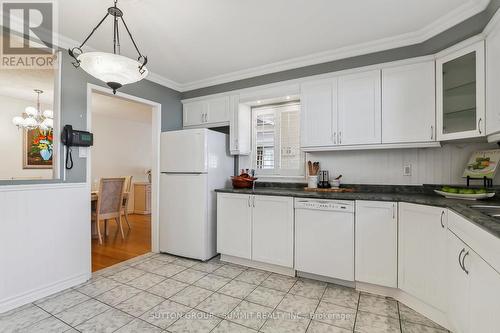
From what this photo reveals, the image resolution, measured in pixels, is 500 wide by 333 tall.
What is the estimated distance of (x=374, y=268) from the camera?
2184mm

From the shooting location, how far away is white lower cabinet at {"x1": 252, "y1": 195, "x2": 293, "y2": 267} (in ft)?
8.53

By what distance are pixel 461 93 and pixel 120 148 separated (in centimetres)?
662

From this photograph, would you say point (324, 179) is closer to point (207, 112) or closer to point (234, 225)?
point (234, 225)

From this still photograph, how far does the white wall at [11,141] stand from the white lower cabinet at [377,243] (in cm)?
505

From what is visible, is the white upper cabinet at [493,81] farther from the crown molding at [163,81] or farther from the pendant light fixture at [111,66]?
the crown molding at [163,81]

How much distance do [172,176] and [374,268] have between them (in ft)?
8.48

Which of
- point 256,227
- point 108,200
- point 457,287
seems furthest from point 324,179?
point 108,200

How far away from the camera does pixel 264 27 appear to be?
2.24 metres

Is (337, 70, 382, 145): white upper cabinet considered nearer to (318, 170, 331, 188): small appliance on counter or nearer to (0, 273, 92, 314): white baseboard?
(318, 170, 331, 188): small appliance on counter

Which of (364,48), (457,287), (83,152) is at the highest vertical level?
(364,48)

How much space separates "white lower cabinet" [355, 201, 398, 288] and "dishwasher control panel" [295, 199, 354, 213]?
8 centimetres

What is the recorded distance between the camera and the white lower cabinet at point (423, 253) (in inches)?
70.2

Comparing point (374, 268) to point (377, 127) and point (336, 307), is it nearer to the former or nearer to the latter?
point (336, 307)

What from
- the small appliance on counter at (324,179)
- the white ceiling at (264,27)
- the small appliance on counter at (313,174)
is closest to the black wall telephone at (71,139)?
the white ceiling at (264,27)
